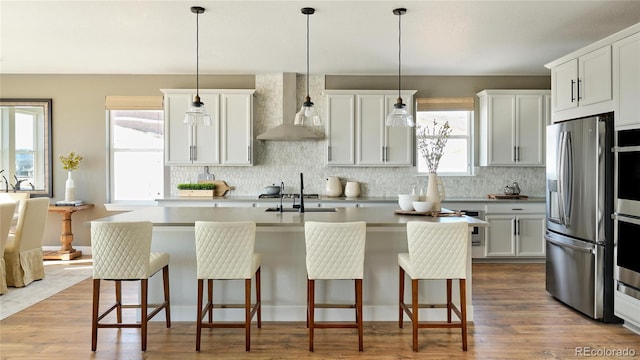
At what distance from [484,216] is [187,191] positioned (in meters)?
4.05

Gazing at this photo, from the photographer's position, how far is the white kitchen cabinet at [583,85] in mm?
3414

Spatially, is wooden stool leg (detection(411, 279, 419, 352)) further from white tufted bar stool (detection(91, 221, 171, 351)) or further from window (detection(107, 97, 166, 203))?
window (detection(107, 97, 166, 203))

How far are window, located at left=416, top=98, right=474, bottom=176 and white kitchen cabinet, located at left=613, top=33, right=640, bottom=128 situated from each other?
9.35 feet

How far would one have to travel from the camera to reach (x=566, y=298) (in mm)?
3775

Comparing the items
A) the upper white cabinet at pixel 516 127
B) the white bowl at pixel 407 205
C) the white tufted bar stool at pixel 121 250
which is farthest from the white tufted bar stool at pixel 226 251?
the upper white cabinet at pixel 516 127

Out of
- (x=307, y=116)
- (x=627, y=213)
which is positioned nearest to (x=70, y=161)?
(x=307, y=116)

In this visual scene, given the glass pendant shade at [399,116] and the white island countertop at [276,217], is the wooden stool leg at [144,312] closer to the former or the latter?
the white island countertop at [276,217]

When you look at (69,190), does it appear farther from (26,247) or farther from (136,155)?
(26,247)

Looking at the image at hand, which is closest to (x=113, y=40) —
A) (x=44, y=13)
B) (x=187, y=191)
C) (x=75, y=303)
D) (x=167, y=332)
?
(x=44, y=13)

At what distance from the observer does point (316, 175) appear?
6.18m

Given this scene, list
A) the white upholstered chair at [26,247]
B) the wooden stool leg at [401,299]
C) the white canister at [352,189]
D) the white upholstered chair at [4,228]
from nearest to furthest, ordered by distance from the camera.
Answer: the wooden stool leg at [401,299]
the white upholstered chair at [4,228]
the white upholstered chair at [26,247]
the white canister at [352,189]

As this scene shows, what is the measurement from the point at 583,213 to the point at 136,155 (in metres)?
5.71

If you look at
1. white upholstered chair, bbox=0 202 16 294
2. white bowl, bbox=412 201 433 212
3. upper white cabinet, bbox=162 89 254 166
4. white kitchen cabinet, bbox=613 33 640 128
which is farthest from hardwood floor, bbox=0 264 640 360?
upper white cabinet, bbox=162 89 254 166

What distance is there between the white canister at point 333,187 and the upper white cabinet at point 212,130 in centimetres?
123
